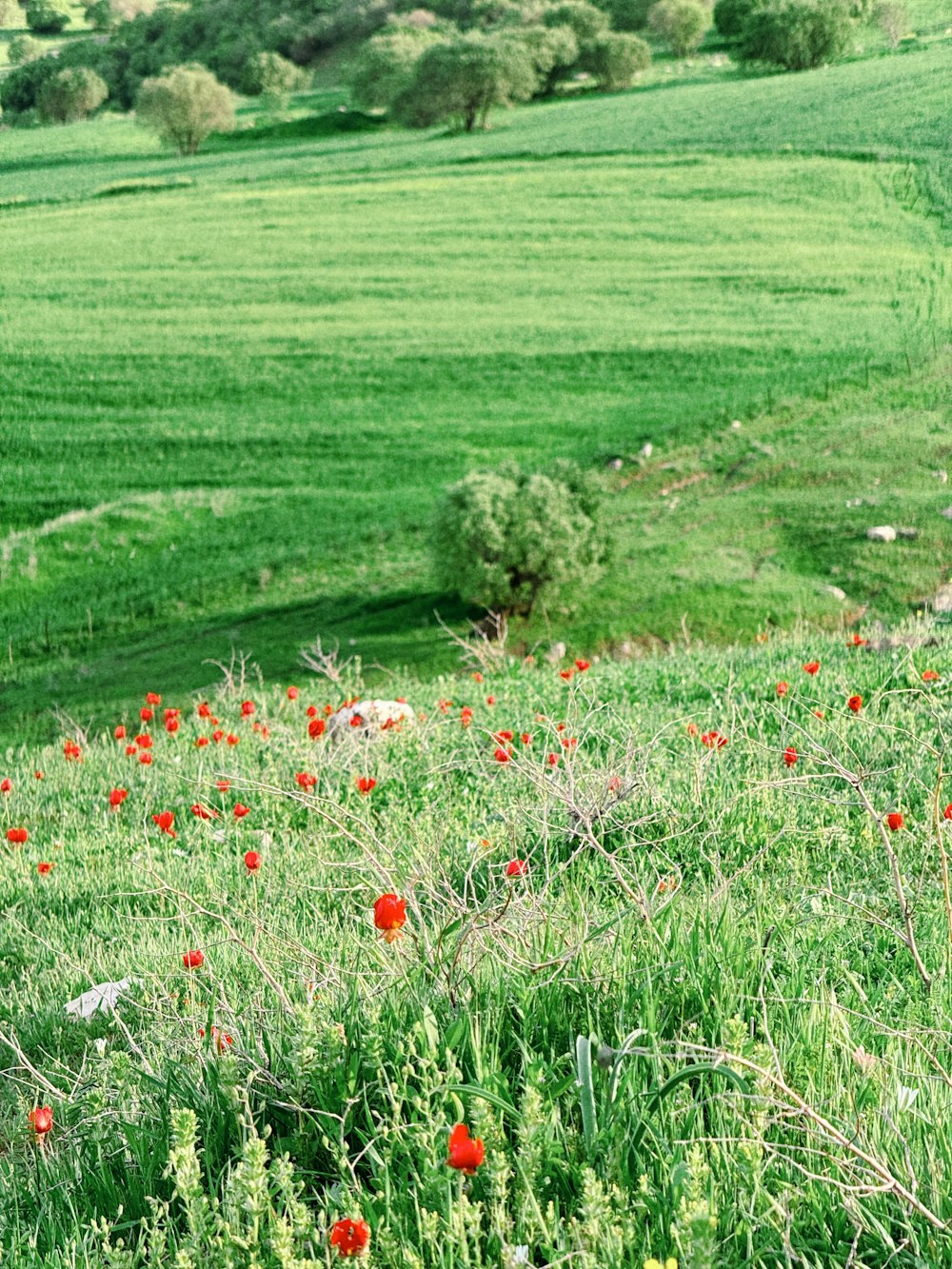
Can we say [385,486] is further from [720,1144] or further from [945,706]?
[720,1144]

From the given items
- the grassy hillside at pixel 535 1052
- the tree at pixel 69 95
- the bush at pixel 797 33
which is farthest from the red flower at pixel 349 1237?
the tree at pixel 69 95

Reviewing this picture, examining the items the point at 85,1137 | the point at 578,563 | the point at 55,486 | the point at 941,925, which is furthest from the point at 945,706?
the point at 55,486

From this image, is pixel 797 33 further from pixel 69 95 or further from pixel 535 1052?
pixel 535 1052

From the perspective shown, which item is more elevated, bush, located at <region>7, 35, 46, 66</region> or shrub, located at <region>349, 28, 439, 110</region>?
bush, located at <region>7, 35, 46, 66</region>

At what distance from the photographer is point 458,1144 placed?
5.80 ft

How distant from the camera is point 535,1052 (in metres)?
2.61

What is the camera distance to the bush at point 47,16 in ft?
253

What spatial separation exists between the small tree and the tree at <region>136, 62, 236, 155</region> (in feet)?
84.8

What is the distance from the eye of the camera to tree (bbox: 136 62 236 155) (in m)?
71.8

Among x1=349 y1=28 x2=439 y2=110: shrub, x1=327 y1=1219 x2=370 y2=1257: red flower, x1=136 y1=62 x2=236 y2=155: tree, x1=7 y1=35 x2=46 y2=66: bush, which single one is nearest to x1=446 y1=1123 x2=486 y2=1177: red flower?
x1=327 y1=1219 x2=370 y2=1257: red flower

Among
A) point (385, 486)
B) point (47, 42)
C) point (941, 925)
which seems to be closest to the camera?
point (941, 925)

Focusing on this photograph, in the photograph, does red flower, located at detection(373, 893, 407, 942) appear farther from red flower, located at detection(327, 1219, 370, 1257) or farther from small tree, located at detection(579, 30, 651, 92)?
small tree, located at detection(579, 30, 651, 92)

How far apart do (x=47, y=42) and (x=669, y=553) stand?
7356cm

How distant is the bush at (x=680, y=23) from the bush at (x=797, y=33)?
51.4ft
